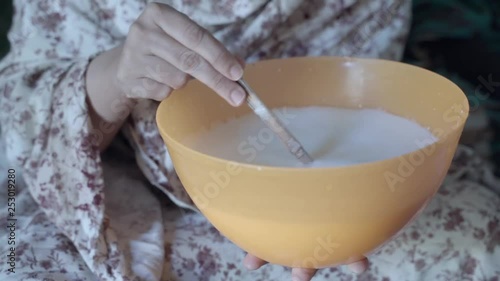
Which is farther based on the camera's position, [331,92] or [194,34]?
[331,92]

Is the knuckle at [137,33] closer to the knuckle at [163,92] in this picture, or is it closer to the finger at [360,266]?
the knuckle at [163,92]

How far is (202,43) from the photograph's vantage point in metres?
0.67

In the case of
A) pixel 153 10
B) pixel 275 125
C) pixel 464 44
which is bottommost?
pixel 464 44

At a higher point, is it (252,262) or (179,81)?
(179,81)

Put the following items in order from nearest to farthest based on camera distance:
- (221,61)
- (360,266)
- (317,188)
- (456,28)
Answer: (317,188) → (221,61) → (360,266) → (456,28)

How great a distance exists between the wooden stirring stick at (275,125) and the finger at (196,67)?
1 cm

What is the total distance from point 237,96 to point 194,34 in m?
0.07

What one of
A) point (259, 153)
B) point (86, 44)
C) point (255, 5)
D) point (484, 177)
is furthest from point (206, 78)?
point (484, 177)

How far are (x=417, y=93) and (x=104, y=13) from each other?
42 centimetres

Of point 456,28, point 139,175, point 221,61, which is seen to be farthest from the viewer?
point 456,28

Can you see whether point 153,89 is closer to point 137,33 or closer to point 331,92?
point 137,33

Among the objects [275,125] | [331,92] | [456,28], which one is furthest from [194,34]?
[456,28]

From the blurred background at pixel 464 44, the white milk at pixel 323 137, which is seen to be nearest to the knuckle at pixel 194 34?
the white milk at pixel 323 137

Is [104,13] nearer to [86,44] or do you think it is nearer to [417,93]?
[86,44]
